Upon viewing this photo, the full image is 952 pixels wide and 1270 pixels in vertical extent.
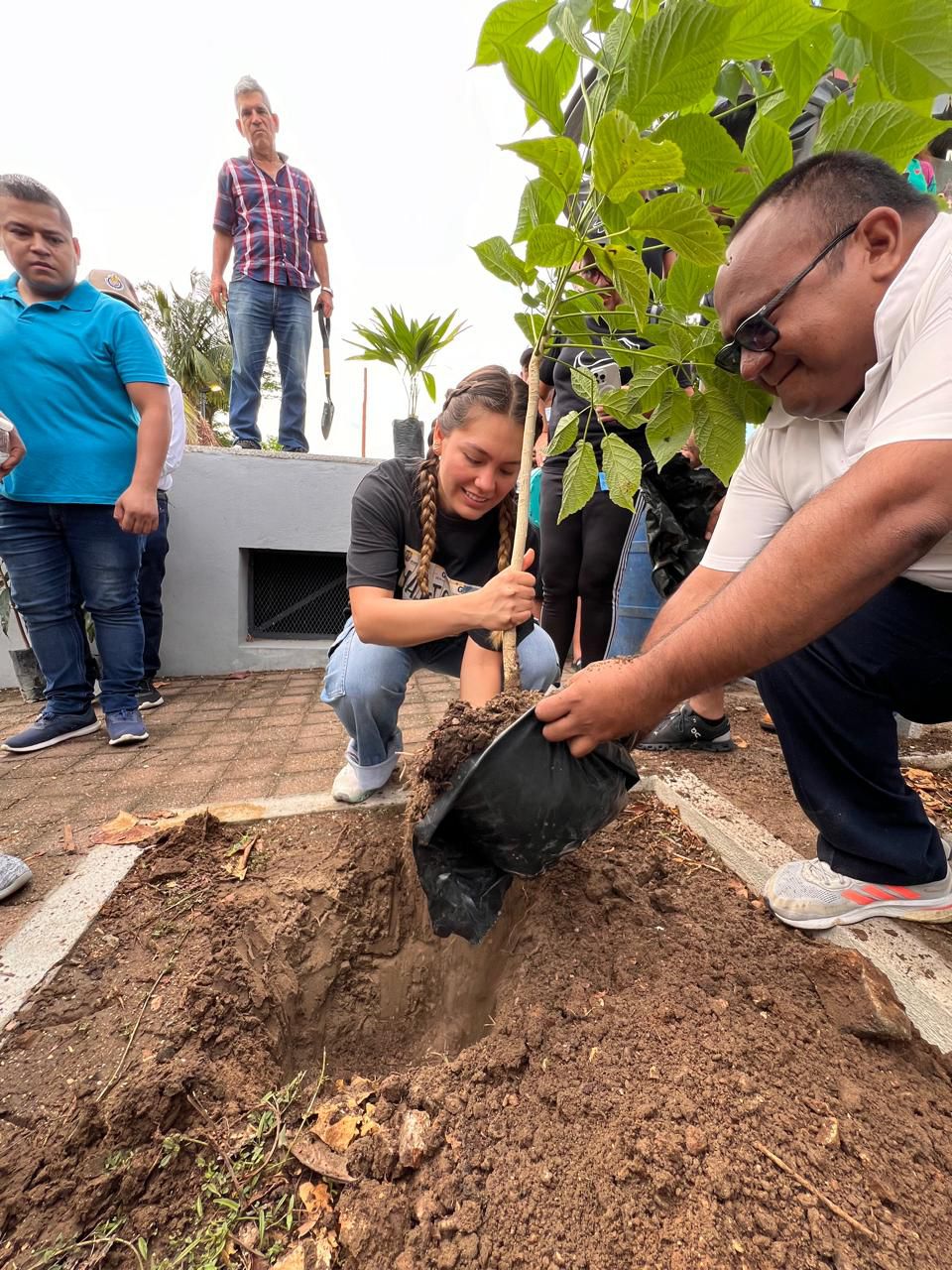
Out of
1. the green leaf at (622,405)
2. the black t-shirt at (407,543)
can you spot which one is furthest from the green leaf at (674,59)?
the black t-shirt at (407,543)

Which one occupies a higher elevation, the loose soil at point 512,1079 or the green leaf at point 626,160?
the green leaf at point 626,160

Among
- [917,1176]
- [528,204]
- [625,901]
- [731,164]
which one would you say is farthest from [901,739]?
[528,204]

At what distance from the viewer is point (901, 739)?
291 cm

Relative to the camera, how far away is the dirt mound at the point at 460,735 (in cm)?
117

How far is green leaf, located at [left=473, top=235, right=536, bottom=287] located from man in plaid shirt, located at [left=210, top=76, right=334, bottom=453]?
12.3 ft

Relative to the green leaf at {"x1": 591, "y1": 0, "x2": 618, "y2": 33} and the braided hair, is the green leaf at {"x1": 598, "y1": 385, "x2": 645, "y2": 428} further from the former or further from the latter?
the green leaf at {"x1": 591, "y1": 0, "x2": 618, "y2": 33}

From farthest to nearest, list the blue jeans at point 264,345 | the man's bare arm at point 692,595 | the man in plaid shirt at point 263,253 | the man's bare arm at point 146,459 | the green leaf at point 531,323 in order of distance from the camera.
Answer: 1. the blue jeans at point 264,345
2. the man in plaid shirt at point 263,253
3. the man's bare arm at point 146,459
4. the man's bare arm at point 692,595
5. the green leaf at point 531,323

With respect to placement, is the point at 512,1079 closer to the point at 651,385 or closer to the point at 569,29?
the point at 651,385

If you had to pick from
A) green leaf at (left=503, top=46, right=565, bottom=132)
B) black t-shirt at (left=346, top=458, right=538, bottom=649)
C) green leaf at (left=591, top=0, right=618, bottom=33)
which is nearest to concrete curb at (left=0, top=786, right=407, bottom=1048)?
black t-shirt at (left=346, top=458, right=538, bottom=649)

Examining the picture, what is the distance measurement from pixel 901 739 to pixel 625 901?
2351mm

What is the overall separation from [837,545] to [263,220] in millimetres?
4604

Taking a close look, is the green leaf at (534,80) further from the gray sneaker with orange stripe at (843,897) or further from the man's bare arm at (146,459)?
the man's bare arm at (146,459)

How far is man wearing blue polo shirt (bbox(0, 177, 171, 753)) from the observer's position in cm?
267

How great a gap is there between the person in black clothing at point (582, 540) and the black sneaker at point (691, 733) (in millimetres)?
654
